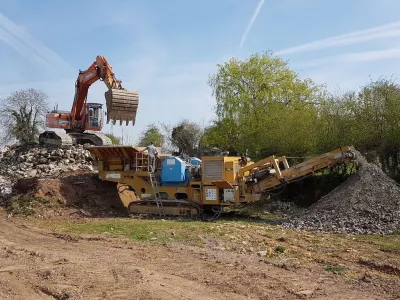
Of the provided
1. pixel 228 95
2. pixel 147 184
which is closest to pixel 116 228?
pixel 147 184

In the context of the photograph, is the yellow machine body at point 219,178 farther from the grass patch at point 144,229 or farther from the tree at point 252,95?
the tree at point 252,95

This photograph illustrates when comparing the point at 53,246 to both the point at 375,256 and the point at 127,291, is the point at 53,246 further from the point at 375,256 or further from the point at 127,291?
the point at 375,256

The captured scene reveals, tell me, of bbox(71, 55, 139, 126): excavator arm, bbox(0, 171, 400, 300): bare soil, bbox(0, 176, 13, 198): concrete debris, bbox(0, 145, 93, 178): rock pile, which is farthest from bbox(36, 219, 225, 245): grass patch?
bbox(0, 145, 93, 178): rock pile

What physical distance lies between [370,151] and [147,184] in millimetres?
8357

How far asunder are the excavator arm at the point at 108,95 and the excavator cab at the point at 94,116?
0.76 ft

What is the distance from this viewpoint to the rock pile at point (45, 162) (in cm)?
1800

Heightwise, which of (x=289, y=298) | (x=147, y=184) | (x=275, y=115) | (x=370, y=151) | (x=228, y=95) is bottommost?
(x=289, y=298)

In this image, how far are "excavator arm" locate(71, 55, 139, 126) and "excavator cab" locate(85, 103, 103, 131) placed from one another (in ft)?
0.76

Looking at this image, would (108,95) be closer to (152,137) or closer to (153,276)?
(153,276)

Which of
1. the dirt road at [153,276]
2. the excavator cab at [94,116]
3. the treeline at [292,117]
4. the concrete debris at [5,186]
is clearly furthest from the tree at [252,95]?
the dirt road at [153,276]

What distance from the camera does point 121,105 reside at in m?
15.1

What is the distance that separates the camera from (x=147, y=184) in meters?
15.0

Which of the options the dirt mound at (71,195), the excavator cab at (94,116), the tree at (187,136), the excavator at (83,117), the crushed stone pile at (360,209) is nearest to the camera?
the crushed stone pile at (360,209)

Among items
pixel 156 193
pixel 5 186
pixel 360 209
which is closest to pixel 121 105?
pixel 156 193
